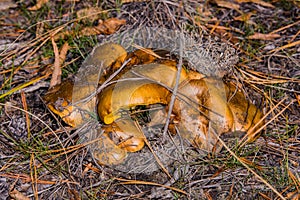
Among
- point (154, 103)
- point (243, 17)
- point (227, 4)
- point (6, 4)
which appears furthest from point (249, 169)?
point (6, 4)

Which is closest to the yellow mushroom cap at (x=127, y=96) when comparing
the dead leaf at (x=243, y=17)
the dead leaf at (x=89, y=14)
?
the dead leaf at (x=89, y=14)

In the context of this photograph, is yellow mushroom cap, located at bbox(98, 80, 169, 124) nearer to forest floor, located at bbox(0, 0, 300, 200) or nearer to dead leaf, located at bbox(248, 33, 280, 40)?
forest floor, located at bbox(0, 0, 300, 200)

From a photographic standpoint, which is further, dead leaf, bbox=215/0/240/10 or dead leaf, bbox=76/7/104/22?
dead leaf, bbox=215/0/240/10

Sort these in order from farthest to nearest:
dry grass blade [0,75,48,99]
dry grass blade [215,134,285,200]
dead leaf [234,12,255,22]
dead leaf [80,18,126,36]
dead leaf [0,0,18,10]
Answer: dead leaf [0,0,18,10] → dead leaf [234,12,255,22] → dead leaf [80,18,126,36] → dry grass blade [0,75,48,99] → dry grass blade [215,134,285,200]

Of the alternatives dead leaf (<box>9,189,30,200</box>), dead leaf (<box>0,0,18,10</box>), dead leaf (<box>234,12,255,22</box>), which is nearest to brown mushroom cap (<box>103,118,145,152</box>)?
dead leaf (<box>9,189,30,200</box>)

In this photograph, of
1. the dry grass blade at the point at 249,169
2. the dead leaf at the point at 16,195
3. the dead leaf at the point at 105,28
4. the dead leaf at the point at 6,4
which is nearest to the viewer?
the dry grass blade at the point at 249,169

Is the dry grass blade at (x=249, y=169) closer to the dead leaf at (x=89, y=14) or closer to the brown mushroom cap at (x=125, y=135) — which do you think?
the brown mushroom cap at (x=125, y=135)
